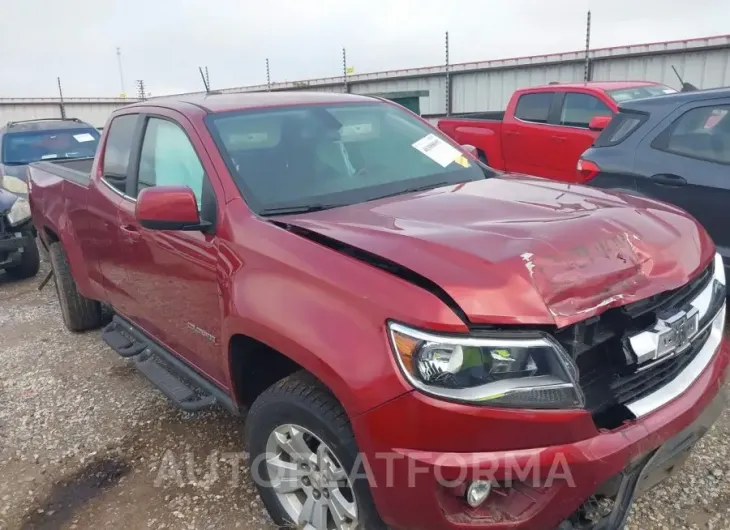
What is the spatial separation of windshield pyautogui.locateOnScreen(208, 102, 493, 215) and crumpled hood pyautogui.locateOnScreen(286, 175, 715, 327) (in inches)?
8.1

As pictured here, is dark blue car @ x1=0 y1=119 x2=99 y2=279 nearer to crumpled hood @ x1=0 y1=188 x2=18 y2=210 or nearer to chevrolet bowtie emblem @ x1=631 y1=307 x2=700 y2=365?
crumpled hood @ x1=0 y1=188 x2=18 y2=210

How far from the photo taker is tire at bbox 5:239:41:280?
6.70m

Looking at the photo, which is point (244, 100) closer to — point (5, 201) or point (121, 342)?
point (121, 342)

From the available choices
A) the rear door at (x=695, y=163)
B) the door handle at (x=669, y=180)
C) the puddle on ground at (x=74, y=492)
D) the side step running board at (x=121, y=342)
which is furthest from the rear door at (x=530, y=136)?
the puddle on ground at (x=74, y=492)

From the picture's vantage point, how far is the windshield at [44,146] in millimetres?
9172

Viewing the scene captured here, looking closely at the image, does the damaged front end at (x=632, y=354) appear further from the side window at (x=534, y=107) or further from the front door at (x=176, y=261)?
the side window at (x=534, y=107)

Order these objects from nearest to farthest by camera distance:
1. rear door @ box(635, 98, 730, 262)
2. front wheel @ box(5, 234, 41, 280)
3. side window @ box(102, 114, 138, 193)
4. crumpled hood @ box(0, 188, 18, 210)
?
side window @ box(102, 114, 138, 193) < rear door @ box(635, 98, 730, 262) < crumpled hood @ box(0, 188, 18, 210) < front wheel @ box(5, 234, 41, 280)

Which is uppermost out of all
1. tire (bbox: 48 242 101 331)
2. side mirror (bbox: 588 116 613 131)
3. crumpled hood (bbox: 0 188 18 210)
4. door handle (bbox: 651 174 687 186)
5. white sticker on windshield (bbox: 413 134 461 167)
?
white sticker on windshield (bbox: 413 134 461 167)

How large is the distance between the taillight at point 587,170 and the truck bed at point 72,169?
3629mm

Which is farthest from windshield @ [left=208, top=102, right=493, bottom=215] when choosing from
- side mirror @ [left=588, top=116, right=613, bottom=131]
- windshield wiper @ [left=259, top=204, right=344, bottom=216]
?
side mirror @ [left=588, top=116, right=613, bottom=131]

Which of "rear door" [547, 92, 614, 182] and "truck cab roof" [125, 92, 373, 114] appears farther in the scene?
"rear door" [547, 92, 614, 182]

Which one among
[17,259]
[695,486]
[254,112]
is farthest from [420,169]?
[17,259]

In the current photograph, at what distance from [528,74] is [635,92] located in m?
6.60

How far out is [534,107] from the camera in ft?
26.5
